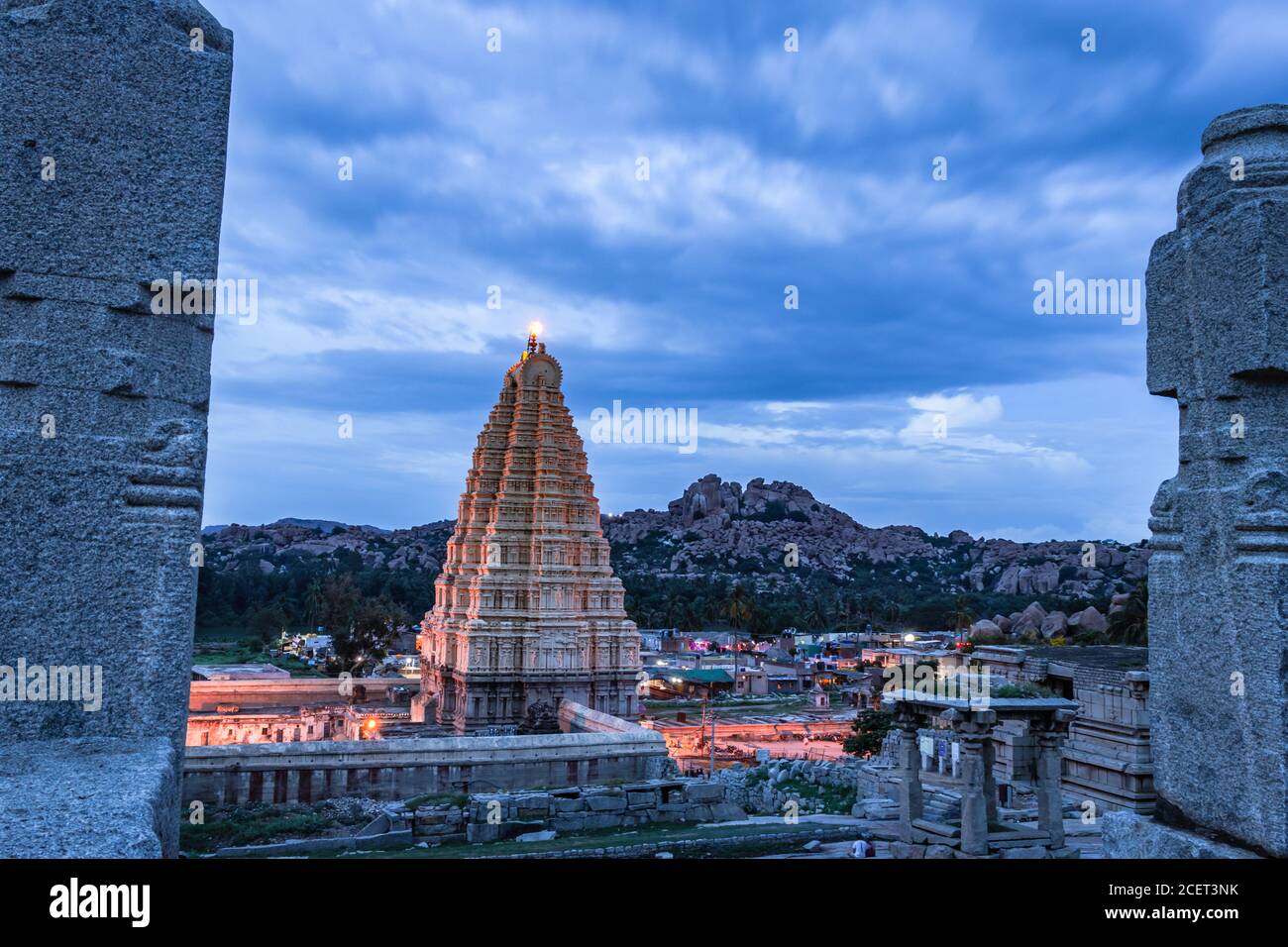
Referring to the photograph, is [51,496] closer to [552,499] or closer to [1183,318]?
[1183,318]

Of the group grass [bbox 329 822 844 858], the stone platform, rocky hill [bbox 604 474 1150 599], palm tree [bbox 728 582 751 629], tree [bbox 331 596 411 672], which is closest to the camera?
the stone platform

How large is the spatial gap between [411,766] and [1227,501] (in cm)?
1653

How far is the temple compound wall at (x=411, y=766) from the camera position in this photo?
16406 millimetres

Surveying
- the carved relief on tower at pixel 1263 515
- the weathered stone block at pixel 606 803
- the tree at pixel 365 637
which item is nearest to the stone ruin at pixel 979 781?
the weathered stone block at pixel 606 803

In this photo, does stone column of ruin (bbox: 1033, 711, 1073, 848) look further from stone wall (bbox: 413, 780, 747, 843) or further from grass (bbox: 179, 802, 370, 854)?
grass (bbox: 179, 802, 370, 854)

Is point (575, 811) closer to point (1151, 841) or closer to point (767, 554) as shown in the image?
point (1151, 841)

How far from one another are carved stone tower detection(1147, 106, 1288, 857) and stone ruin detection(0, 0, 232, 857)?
355 cm

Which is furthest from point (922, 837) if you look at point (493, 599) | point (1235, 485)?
point (493, 599)

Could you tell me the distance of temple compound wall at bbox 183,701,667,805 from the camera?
16.4 meters

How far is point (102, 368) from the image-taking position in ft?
11.7

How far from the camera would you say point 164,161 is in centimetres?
367

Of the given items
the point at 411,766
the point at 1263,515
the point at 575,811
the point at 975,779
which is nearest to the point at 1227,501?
the point at 1263,515

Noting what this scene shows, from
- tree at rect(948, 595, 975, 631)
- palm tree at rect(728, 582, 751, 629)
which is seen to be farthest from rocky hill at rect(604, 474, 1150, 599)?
palm tree at rect(728, 582, 751, 629)

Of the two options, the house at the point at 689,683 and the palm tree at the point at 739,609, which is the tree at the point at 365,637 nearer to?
the house at the point at 689,683
